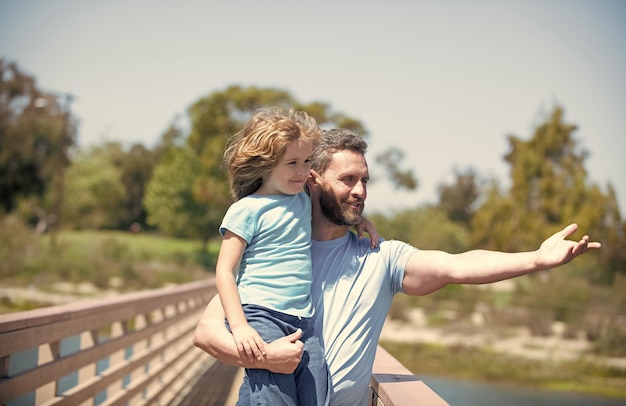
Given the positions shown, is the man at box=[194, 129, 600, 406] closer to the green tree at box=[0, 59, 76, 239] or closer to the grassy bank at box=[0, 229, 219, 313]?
the grassy bank at box=[0, 229, 219, 313]

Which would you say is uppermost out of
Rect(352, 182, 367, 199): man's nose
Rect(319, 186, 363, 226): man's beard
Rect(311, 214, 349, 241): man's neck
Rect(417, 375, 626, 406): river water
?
Rect(352, 182, 367, 199): man's nose

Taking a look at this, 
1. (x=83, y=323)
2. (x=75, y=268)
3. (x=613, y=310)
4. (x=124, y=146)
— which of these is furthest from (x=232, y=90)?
(x=83, y=323)

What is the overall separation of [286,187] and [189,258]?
3506 cm

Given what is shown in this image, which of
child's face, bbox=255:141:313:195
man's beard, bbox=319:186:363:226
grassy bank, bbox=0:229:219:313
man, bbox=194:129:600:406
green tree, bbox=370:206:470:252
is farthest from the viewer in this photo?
green tree, bbox=370:206:470:252

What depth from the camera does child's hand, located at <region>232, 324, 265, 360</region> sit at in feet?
8.28

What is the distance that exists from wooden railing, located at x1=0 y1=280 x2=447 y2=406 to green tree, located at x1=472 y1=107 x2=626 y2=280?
2837 centimetres

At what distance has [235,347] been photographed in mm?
2604

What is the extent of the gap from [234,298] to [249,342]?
0.51 ft

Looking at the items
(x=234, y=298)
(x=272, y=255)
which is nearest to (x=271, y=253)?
(x=272, y=255)

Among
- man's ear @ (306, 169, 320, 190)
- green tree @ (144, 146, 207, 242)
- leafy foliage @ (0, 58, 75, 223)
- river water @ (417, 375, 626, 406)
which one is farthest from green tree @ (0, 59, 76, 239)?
man's ear @ (306, 169, 320, 190)

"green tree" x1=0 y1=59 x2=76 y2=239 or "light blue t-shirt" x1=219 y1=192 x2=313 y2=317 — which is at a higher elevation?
"green tree" x1=0 y1=59 x2=76 y2=239

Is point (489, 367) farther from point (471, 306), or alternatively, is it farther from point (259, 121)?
point (259, 121)

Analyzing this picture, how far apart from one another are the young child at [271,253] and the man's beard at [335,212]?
12cm

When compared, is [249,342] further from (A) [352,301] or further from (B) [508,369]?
(B) [508,369]
